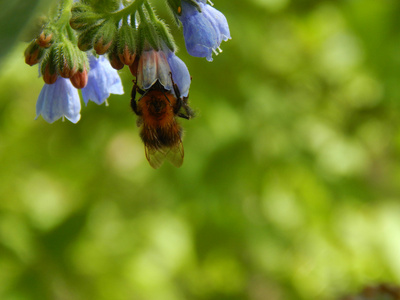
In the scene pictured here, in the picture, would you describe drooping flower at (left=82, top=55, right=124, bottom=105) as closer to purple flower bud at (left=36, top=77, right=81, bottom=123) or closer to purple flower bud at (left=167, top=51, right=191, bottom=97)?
purple flower bud at (left=36, top=77, right=81, bottom=123)

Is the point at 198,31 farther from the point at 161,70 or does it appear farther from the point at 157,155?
the point at 157,155

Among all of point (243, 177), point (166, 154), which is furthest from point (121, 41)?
point (243, 177)

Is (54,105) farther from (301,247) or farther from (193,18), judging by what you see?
(301,247)

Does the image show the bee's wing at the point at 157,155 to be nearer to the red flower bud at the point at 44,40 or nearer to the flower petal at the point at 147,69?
the flower petal at the point at 147,69

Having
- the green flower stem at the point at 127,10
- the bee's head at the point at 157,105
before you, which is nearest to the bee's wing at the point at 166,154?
the bee's head at the point at 157,105

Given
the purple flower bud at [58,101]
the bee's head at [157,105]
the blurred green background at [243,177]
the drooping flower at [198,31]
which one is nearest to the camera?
the drooping flower at [198,31]

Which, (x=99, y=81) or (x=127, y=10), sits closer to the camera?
(x=127, y=10)

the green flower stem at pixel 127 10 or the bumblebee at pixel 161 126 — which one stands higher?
the green flower stem at pixel 127 10
